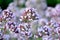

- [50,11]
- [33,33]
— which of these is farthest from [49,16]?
[33,33]

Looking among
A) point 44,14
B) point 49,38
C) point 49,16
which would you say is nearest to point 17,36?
point 49,38

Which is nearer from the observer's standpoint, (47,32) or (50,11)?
(47,32)

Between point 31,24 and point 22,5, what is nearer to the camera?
point 31,24

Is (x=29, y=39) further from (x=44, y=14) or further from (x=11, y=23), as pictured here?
(x=44, y=14)

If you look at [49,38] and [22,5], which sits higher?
[22,5]

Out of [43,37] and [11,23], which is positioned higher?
[11,23]

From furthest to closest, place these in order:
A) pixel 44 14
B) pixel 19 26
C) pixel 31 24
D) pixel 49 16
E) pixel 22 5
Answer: pixel 22 5
pixel 44 14
pixel 49 16
pixel 31 24
pixel 19 26

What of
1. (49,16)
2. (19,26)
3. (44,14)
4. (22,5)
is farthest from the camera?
(22,5)

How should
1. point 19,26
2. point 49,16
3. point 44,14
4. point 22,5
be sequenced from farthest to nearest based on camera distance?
point 22,5 < point 44,14 < point 49,16 < point 19,26

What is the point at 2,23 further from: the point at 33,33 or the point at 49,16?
the point at 49,16
